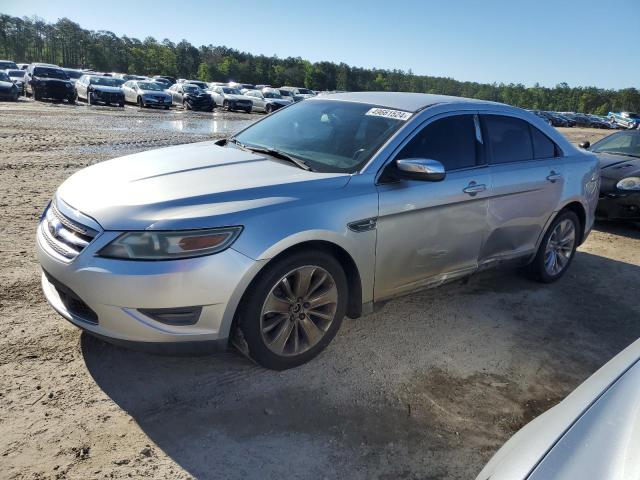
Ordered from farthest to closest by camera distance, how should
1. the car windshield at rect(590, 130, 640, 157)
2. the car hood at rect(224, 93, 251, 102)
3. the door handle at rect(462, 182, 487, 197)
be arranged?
the car hood at rect(224, 93, 251, 102) → the car windshield at rect(590, 130, 640, 157) → the door handle at rect(462, 182, 487, 197)

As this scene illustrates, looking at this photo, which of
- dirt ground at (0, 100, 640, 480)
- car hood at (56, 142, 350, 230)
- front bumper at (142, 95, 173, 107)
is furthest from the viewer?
front bumper at (142, 95, 173, 107)

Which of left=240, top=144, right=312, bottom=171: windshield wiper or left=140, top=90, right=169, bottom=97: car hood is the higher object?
left=140, top=90, right=169, bottom=97: car hood

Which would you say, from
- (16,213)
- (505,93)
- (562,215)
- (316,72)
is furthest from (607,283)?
(505,93)

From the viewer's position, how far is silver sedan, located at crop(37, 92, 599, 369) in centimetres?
274

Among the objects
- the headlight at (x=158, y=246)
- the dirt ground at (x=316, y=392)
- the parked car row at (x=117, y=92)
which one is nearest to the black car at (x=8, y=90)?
the parked car row at (x=117, y=92)

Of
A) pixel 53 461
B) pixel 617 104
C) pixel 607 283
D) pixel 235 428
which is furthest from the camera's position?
pixel 617 104

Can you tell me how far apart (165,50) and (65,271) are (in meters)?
92.0

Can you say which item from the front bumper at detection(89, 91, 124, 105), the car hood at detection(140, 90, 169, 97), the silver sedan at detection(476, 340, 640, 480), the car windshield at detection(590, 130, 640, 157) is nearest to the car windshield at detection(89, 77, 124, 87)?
the front bumper at detection(89, 91, 124, 105)

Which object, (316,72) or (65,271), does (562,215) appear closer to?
(65,271)

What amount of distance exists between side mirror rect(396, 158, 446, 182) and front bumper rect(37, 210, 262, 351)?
120 cm

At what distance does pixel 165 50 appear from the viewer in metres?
85.7

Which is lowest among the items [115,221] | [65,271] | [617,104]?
[65,271]

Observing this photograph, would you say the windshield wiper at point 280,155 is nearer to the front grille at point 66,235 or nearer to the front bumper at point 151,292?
the front bumper at point 151,292

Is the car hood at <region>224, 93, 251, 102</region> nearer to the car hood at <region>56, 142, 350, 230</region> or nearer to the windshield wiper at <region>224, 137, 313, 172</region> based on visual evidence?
the windshield wiper at <region>224, 137, 313, 172</region>
